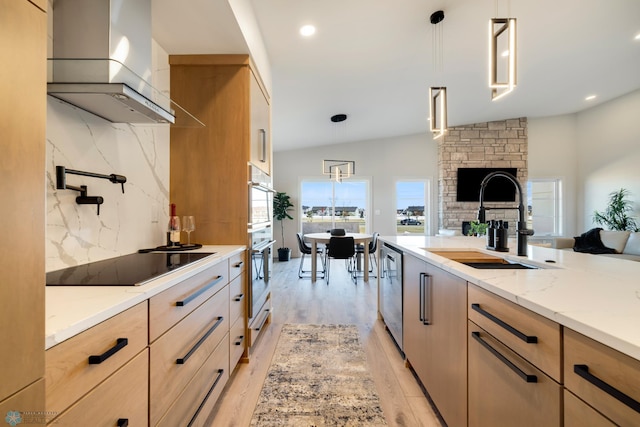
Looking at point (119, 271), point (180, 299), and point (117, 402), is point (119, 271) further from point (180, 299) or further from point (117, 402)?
point (117, 402)

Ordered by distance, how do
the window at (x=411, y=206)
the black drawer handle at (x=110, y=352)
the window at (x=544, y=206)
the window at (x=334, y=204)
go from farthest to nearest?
the window at (x=334, y=204) < the window at (x=411, y=206) < the window at (x=544, y=206) < the black drawer handle at (x=110, y=352)

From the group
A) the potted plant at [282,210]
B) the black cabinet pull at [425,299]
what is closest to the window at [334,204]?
the potted plant at [282,210]

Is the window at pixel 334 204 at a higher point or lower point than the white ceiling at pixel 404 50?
lower

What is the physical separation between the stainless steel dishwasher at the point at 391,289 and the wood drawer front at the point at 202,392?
1320mm

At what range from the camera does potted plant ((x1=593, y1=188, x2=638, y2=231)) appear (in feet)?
19.1

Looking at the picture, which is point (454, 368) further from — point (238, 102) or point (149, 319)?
point (238, 102)

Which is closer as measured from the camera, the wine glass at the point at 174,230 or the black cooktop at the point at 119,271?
the black cooktop at the point at 119,271

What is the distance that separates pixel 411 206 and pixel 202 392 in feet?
22.5

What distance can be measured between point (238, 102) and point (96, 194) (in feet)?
3.88

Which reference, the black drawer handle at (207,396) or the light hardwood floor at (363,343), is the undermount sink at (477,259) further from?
the black drawer handle at (207,396)

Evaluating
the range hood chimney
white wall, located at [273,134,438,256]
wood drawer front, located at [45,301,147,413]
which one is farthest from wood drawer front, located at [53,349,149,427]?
white wall, located at [273,134,438,256]

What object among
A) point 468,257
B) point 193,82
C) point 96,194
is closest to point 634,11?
point 468,257

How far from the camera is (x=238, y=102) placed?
7.32ft

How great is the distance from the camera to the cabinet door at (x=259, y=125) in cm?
238
